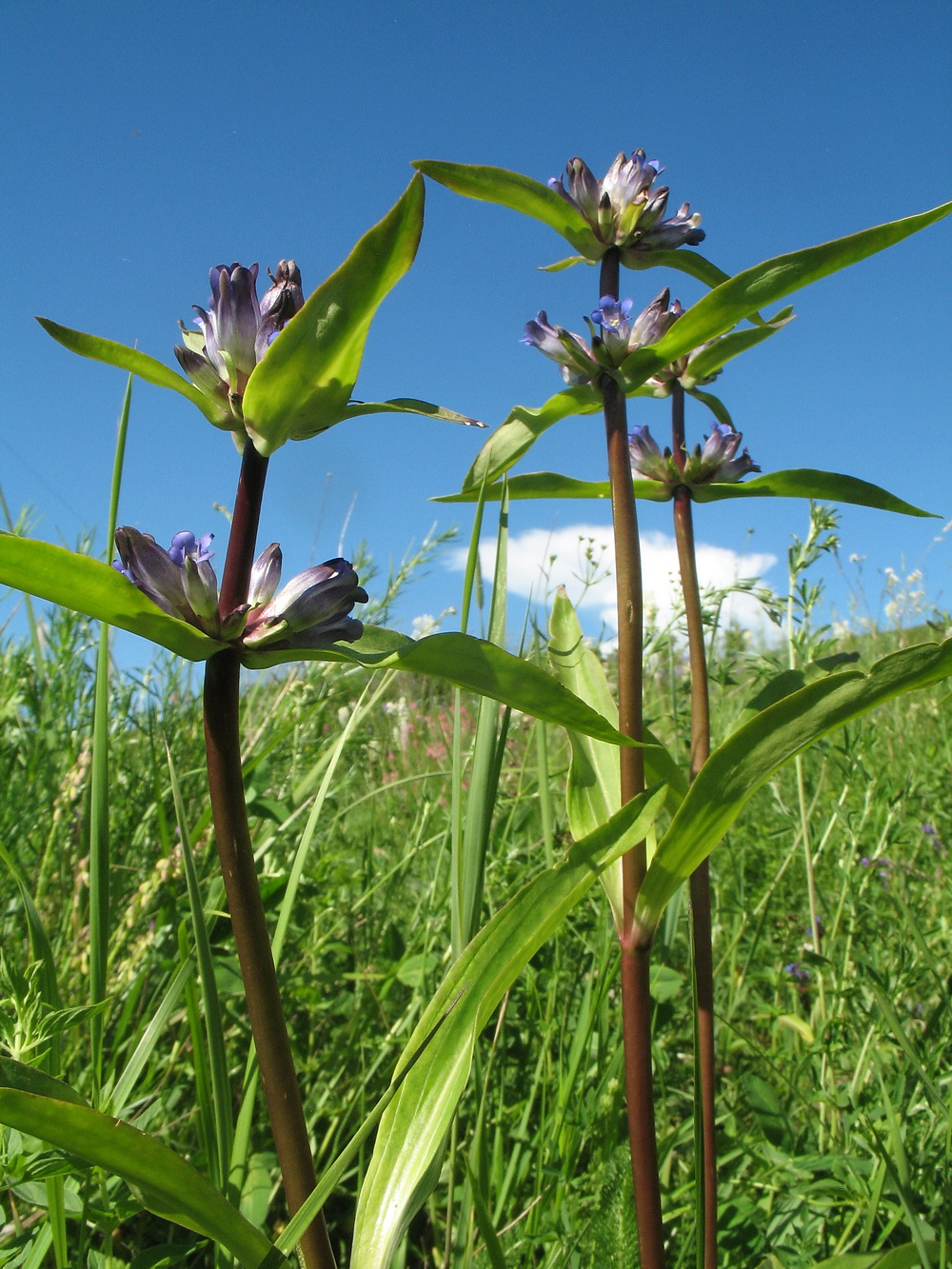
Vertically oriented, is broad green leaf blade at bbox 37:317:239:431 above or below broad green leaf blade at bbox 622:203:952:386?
below

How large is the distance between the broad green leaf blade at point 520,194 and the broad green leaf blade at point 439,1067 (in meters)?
0.93

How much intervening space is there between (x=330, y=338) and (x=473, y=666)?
37cm

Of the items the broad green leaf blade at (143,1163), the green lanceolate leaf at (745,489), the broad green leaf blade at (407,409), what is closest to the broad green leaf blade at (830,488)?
the green lanceolate leaf at (745,489)

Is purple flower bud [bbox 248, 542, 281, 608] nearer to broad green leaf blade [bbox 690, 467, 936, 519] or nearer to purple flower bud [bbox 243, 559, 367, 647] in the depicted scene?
purple flower bud [bbox 243, 559, 367, 647]

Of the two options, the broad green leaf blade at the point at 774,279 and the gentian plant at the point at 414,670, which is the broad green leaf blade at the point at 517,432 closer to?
the gentian plant at the point at 414,670

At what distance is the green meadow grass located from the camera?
113 cm

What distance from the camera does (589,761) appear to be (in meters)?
1.29

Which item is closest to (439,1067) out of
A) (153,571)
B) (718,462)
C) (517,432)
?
(153,571)

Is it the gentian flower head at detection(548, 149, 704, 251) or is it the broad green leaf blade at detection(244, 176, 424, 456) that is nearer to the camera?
the broad green leaf blade at detection(244, 176, 424, 456)

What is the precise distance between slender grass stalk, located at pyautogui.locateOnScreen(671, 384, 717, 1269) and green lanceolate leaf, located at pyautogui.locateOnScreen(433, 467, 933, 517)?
0.18ft

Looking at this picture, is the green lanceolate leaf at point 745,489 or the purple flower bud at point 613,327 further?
the green lanceolate leaf at point 745,489

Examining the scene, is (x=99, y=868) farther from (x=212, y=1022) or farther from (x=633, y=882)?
(x=633, y=882)

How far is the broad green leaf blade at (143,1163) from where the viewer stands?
2.14 feet

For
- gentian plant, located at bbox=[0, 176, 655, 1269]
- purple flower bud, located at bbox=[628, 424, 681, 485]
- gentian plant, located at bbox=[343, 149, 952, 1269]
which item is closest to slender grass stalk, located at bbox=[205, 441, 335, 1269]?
gentian plant, located at bbox=[0, 176, 655, 1269]
